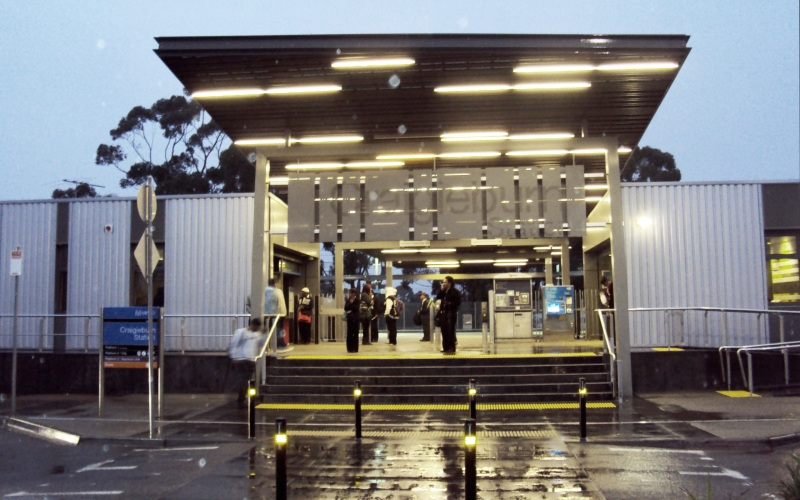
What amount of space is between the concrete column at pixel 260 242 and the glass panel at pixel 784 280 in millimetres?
12389

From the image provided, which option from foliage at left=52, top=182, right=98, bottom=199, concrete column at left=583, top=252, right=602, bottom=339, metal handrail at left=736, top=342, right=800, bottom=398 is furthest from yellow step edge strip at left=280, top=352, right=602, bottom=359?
foliage at left=52, top=182, right=98, bottom=199

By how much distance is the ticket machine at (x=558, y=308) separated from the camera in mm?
22328

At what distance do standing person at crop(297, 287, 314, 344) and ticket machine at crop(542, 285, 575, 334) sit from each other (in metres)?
6.79

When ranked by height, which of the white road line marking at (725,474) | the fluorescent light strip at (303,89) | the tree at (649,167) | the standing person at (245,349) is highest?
the tree at (649,167)

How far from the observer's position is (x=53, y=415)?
13.7 metres

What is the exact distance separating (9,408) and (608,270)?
15.6 meters

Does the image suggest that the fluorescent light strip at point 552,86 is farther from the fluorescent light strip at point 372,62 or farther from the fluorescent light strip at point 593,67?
the fluorescent light strip at point 372,62

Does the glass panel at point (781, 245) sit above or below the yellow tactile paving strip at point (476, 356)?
above

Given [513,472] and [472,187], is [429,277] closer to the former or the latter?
[472,187]

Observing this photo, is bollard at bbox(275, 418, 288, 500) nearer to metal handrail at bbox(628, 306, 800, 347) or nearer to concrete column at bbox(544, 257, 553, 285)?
Answer: metal handrail at bbox(628, 306, 800, 347)

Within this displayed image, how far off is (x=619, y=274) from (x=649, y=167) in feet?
132

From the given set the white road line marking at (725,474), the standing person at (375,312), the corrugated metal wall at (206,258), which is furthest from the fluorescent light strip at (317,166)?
the white road line marking at (725,474)

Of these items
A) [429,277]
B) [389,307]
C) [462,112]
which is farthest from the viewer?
[429,277]

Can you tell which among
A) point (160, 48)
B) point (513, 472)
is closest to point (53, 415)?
point (160, 48)
